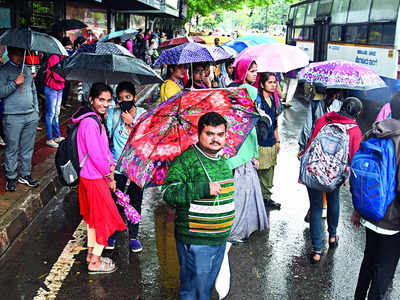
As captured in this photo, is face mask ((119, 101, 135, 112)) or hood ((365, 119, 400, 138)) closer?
hood ((365, 119, 400, 138))

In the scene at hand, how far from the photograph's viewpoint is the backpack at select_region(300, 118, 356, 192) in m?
3.85

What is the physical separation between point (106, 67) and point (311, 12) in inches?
648

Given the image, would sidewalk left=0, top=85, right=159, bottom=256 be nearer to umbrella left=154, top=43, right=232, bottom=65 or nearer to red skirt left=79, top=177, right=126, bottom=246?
red skirt left=79, top=177, right=126, bottom=246

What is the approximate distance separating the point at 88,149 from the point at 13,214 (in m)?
1.74

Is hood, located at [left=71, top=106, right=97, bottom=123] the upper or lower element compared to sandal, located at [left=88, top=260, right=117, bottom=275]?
upper

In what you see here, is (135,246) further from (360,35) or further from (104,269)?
(360,35)

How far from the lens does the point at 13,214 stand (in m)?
4.88

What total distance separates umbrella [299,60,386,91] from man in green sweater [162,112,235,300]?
2.37 m

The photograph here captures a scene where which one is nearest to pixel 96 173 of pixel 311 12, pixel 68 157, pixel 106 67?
pixel 68 157

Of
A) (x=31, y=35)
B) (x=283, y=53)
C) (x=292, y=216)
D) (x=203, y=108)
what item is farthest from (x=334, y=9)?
(x=203, y=108)

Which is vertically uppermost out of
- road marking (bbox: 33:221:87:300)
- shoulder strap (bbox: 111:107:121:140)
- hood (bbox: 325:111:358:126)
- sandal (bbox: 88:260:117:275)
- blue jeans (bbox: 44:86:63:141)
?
hood (bbox: 325:111:358:126)

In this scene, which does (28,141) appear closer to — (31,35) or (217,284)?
(31,35)

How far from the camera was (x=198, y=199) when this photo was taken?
2791mm

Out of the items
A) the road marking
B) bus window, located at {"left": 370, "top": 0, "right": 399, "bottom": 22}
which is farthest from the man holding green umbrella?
bus window, located at {"left": 370, "top": 0, "right": 399, "bottom": 22}
